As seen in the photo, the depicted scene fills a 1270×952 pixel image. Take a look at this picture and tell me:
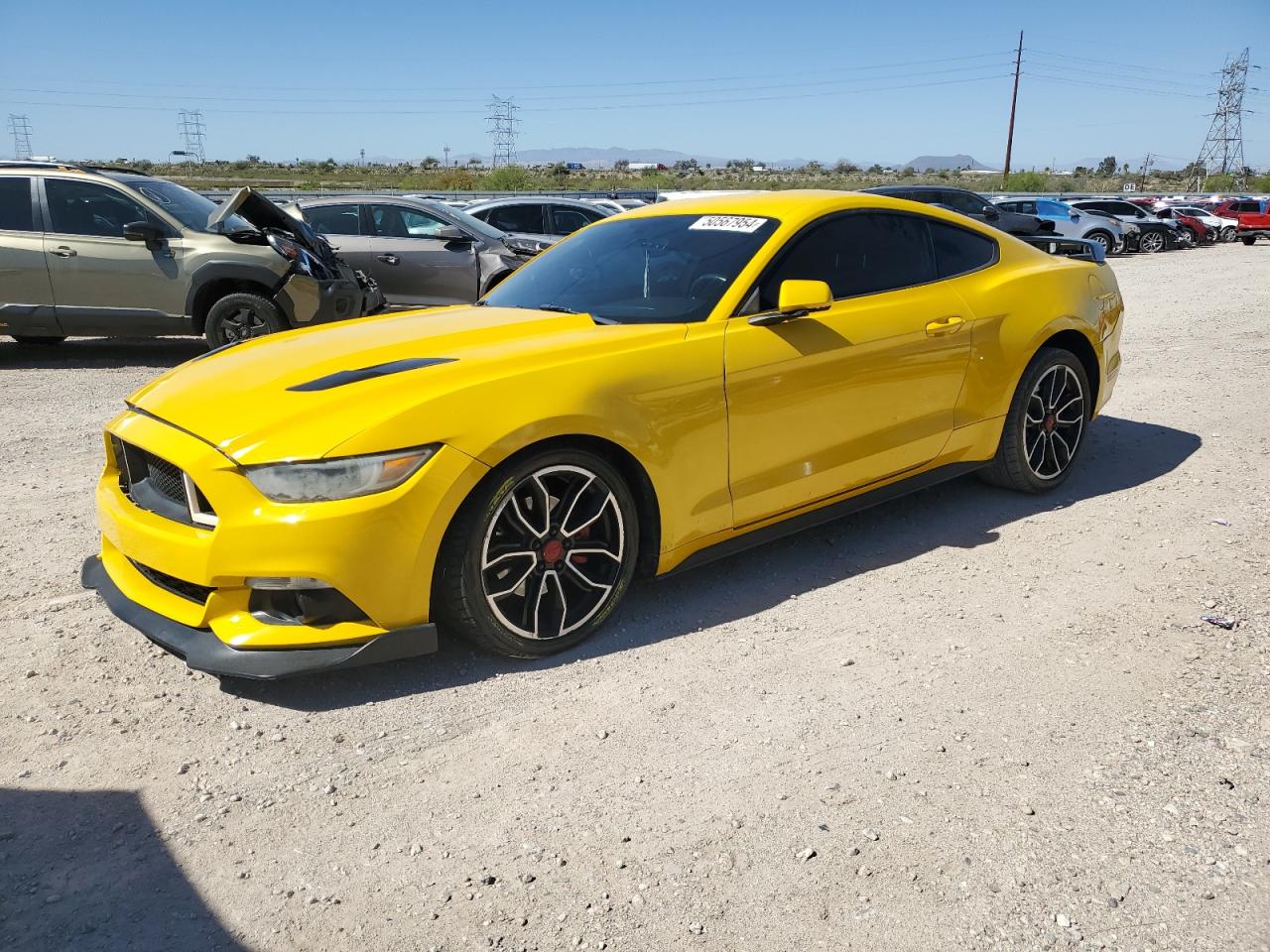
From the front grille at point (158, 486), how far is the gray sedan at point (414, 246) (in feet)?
25.7

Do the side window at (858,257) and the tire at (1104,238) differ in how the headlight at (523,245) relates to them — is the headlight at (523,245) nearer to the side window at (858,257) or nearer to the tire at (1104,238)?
the side window at (858,257)

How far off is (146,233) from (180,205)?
26.8 inches

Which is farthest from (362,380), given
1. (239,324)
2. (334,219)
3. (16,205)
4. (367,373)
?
(334,219)

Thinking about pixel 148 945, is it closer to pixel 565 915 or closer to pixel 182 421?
pixel 565 915

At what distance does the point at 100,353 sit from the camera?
32.6 ft

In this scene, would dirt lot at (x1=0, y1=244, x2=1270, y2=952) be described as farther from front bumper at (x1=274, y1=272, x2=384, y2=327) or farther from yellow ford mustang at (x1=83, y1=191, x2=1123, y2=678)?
front bumper at (x1=274, y1=272, x2=384, y2=327)

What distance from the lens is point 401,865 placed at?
2.49 m

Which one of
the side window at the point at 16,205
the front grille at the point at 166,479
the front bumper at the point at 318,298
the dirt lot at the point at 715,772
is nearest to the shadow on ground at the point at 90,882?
the dirt lot at the point at 715,772

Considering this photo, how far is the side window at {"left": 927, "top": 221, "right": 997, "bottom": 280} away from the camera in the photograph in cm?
475

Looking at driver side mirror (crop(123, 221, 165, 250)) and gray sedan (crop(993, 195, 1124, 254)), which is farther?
gray sedan (crop(993, 195, 1124, 254))

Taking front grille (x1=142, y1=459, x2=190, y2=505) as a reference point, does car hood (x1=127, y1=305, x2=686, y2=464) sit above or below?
above

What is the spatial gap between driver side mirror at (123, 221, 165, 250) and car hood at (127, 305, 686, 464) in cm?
542

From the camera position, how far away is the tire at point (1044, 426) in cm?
500

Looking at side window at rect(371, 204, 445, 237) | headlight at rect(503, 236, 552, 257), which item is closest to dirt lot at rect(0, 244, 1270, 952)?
side window at rect(371, 204, 445, 237)
